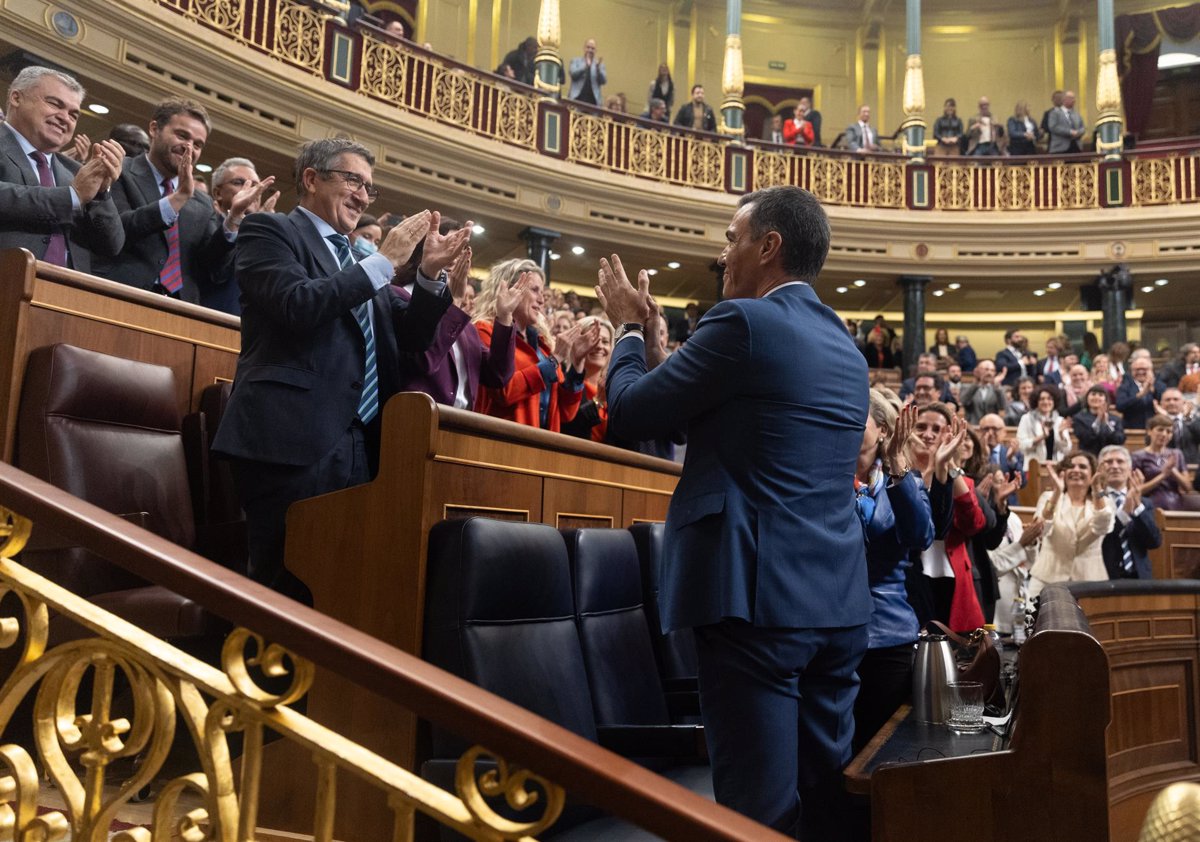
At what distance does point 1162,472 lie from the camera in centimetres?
596

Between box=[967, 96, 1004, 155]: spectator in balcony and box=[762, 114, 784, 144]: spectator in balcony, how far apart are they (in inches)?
82.4

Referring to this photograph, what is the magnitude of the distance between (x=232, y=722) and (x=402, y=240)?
3.97 ft

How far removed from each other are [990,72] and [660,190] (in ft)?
19.5

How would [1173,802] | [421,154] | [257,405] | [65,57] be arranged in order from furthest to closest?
[421,154] < [65,57] < [257,405] < [1173,802]

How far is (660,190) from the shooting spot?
10109 millimetres

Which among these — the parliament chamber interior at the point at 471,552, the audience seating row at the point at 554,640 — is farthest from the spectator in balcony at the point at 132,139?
the audience seating row at the point at 554,640

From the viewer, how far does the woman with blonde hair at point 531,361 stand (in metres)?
2.71

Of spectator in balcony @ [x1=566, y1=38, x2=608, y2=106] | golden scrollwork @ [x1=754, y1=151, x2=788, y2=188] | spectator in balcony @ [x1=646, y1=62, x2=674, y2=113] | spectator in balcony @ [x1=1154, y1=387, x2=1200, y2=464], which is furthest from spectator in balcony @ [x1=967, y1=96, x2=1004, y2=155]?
spectator in balcony @ [x1=1154, y1=387, x2=1200, y2=464]

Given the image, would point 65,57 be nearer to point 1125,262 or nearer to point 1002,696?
point 1002,696

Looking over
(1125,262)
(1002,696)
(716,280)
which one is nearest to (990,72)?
(1125,262)

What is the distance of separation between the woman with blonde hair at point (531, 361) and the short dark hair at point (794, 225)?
115 cm

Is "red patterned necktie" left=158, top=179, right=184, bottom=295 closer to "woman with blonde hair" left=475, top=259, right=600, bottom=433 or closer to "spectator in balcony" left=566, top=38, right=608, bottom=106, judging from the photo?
"woman with blonde hair" left=475, top=259, right=600, bottom=433

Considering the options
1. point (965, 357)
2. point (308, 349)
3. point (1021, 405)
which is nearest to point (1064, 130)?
point (965, 357)

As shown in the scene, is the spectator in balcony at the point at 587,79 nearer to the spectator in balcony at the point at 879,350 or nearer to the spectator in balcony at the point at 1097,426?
the spectator in balcony at the point at 879,350
